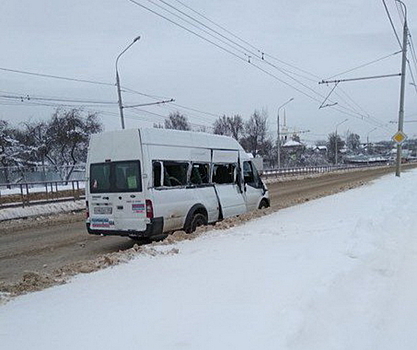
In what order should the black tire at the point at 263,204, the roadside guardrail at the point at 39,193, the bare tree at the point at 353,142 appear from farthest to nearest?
the bare tree at the point at 353,142 → the roadside guardrail at the point at 39,193 → the black tire at the point at 263,204

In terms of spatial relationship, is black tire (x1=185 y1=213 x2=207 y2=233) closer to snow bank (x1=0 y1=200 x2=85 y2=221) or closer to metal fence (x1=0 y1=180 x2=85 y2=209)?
snow bank (x1=0 y1=200 x2=85 y2=221)

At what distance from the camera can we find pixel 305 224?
873cm

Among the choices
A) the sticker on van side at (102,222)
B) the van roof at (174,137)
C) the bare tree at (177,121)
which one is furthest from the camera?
the bare tree at (177,121)

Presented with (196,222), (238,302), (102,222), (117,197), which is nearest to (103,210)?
(102,222)

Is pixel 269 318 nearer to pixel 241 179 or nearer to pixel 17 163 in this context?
pixel 241 179

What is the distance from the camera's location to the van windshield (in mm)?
8203

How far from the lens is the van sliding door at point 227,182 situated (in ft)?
33.8

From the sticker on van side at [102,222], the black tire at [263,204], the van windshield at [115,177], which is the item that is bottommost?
the black tire at [263,204]

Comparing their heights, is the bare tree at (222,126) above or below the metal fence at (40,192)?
above

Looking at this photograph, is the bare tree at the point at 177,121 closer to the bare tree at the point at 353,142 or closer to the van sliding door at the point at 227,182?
the van sliding door at the point at 227,182

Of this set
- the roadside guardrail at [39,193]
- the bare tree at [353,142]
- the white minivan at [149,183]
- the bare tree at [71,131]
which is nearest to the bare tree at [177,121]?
the bare tree at [71,131]

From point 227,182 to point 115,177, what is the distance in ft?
11.2

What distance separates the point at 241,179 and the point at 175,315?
7.94 m

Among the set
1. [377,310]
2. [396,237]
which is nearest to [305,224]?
[396,237]
